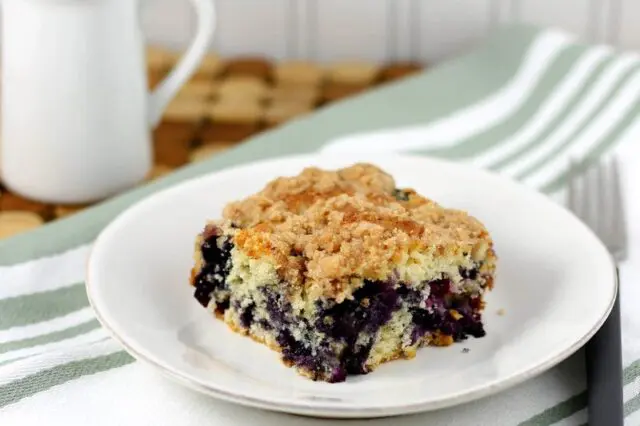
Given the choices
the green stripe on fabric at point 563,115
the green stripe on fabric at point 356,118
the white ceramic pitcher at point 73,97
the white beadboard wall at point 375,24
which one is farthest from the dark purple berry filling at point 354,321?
the white beadboard wall at point 375,24

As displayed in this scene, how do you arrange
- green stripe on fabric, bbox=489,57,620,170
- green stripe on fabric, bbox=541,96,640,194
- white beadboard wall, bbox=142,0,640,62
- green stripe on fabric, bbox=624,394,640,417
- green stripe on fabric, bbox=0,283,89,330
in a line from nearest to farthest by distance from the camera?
green stripe on fabric, bbox=624,394,640,417, green stripe on fabric, bbox=0,283,89,330, green stripe on fabric, bbox=541,96,640,194, green stripe on fabric, bbox=489,57,620,170, white beadboard wall, bbox=142,0,640,62

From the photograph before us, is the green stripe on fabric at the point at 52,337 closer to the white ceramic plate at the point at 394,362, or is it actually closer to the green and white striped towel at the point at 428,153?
the green and white striped towel at the point at 428,153

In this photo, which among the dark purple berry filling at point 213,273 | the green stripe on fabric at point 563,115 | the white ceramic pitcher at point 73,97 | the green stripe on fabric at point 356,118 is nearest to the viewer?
the dark purple berry filling at point 213,273

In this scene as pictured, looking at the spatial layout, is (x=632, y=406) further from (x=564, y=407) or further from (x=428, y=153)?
(x=428, y=153)

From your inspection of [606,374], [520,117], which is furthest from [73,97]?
[606,374]

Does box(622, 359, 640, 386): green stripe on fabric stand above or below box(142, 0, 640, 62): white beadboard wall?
below

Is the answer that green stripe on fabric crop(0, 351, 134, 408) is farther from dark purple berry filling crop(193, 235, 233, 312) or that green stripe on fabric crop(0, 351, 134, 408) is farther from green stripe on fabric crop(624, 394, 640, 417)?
green stripe on fabric crop(624, 394, 640, 417)

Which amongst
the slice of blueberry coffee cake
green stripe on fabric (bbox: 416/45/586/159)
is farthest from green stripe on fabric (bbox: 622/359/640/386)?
green stripe on fabric (bbox: 416/45/586/159)
